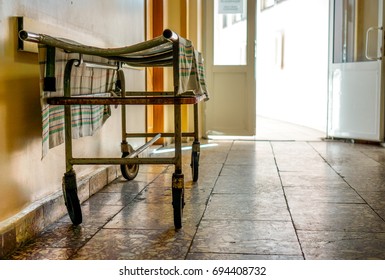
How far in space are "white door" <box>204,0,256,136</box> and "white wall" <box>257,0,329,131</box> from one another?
1.69m

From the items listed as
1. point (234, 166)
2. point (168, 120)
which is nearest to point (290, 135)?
point (168, 120)

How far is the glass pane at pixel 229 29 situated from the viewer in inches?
250

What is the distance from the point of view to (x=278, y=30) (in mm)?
10516

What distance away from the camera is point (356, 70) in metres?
6.03

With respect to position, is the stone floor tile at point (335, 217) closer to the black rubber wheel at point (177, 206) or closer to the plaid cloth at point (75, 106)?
the black rubber wheel at point (177, 206)

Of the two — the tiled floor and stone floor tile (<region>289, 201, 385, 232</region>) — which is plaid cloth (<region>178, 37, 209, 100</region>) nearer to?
the tiled floor

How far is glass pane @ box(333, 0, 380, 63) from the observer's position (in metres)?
5.91

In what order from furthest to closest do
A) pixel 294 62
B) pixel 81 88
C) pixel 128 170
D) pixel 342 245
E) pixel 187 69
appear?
pixel 294 62, pixel 128 170, pixel 81 88, pixel 187 69, pixel 342 245

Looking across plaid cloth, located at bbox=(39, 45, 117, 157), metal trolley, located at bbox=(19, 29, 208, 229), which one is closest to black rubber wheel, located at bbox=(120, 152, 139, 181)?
plaid cloth, located at bbox=(39, 45, 117, 157)

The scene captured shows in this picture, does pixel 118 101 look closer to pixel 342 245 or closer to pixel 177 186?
pixel 177 186

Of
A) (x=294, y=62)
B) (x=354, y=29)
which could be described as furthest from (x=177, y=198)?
(x=294, y=62)

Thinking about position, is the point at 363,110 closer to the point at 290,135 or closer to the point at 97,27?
the point at 290,135

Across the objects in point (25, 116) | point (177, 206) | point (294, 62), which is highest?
point (294, 62)
